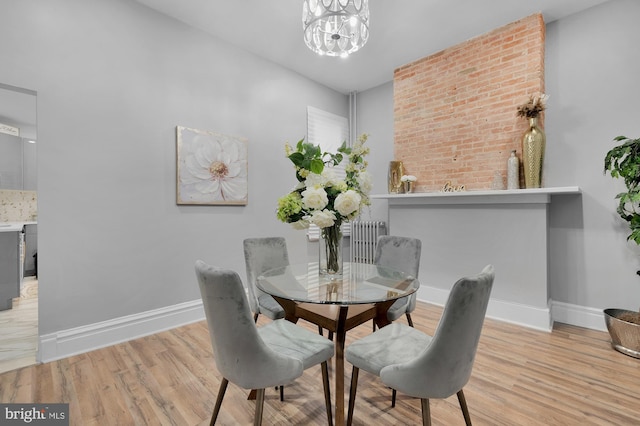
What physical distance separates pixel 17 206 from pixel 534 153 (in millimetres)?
6521

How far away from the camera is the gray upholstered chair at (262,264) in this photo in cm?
220

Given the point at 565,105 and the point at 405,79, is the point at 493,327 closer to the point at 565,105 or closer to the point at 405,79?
the point at 565,105

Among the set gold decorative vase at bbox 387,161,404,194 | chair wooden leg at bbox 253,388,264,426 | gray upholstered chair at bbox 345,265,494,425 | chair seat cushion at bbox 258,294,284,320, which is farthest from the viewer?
gold decorative vase at bbox 387,161,404,194

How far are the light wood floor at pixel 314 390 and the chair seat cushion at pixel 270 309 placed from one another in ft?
1.49

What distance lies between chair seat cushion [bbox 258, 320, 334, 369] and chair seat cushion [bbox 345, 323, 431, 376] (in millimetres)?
124

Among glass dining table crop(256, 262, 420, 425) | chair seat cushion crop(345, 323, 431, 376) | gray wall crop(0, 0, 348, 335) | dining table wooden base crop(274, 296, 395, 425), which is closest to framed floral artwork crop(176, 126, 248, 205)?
gray wall crop(0, 0, 348, 335)

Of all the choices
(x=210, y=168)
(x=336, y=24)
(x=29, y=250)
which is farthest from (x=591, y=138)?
(x=29, y=250)

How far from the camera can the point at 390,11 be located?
280 cm

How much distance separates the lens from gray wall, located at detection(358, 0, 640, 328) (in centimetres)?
267

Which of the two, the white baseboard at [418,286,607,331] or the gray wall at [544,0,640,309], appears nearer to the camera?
the gray wall at [544,0,640,309]

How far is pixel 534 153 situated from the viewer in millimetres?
2832

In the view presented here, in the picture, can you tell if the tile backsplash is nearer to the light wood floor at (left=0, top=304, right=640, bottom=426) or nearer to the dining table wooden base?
the light wood floor at (left=0, top=304, right=640, bottom=426)

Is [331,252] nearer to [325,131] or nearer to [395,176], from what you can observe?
[395,176]

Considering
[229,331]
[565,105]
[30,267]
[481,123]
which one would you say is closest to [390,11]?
[481,123]
